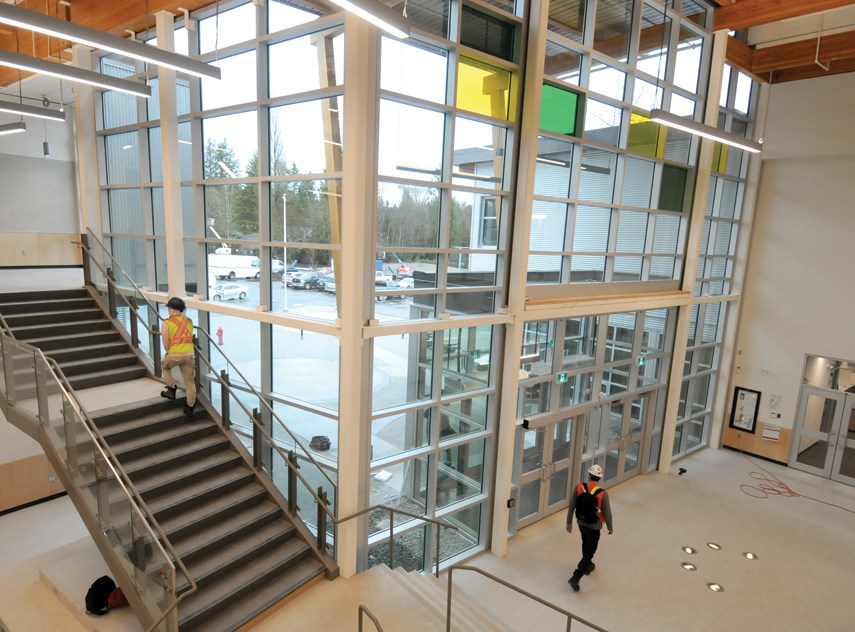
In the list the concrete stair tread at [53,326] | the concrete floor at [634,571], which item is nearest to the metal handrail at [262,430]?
the concrete floor at [634,571]

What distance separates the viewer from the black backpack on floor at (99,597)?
5.01m

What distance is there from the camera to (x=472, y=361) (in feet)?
23.2

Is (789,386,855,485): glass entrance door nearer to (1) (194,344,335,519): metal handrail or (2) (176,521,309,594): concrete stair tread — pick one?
(1) (194,344,335,519): metal handrail

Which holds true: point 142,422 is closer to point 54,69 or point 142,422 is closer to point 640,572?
point 54,69

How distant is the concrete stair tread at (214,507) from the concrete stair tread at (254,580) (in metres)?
0.69

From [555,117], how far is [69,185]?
14929 millimetres

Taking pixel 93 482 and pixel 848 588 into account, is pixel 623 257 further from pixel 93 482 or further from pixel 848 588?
pixel 93 482

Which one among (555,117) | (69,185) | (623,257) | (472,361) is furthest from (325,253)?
(69,185)

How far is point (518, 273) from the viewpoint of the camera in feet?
22.3

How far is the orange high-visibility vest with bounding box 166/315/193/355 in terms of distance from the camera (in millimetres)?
6355

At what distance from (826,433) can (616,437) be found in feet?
15.5

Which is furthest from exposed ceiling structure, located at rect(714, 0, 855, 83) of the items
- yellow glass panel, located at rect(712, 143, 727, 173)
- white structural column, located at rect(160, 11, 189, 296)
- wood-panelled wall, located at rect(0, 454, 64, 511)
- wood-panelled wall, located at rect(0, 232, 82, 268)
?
wood-panelled wall, located at rect(0, 454, 64, 511)

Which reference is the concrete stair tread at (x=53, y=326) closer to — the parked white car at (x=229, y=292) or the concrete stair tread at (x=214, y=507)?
the parked white car at (x=229, y=292)

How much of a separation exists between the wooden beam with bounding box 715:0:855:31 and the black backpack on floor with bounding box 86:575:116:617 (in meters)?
11.8
